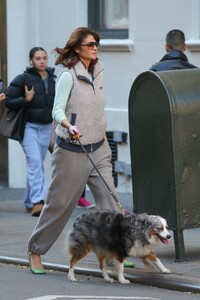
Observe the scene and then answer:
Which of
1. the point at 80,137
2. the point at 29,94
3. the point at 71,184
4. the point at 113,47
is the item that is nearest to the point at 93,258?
the point at 71,184

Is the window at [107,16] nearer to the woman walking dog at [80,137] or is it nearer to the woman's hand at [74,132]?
the woman walking dog at [80,137]

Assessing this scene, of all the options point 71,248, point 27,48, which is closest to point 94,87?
point 71,248

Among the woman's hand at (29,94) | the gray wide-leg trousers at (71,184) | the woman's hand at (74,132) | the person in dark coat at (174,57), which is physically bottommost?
the gray wide-leg trousers at (71,184)

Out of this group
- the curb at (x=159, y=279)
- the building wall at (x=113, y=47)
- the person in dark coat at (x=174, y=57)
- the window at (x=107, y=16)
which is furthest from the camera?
the window at (x=107, y=16)

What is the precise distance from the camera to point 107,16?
15883 millimetres

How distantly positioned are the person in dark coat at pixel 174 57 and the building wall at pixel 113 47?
2.11 m

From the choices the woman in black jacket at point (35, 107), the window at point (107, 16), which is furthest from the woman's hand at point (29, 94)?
the window at point (107, 16)

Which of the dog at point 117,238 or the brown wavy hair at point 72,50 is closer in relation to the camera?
the dog at point 117,238

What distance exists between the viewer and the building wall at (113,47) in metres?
14.5

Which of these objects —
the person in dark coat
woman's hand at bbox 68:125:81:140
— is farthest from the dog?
the person in dark coat

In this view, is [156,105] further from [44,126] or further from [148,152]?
[44,126]

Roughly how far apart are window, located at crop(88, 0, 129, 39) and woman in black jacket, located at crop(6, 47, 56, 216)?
224cm

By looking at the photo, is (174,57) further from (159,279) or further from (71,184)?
(159,279)

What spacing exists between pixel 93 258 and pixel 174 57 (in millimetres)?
2434
